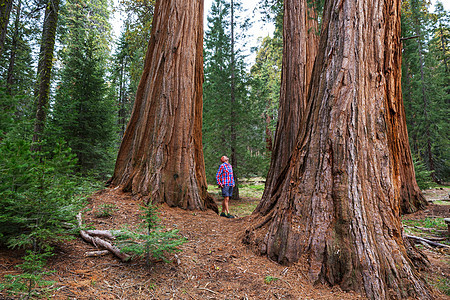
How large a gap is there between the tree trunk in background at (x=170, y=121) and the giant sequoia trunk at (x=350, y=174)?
9.06ft

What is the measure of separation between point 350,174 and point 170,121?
4.27m

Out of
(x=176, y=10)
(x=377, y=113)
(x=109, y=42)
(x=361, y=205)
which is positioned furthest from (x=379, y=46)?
(x=109, y=42)

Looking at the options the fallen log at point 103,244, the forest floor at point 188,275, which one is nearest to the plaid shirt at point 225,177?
the forest floor at point 188,275

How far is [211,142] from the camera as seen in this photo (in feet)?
41.0

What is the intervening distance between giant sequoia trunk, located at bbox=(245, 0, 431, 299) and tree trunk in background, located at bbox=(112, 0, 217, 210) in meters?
2.76

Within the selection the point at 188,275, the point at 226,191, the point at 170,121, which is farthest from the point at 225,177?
the point at 188,275

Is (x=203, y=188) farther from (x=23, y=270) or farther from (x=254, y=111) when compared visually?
(x=254, y=111)

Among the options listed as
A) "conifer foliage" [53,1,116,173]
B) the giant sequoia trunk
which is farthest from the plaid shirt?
"conifer foliage" [53,1,116,173]

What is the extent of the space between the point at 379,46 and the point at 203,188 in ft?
15.3

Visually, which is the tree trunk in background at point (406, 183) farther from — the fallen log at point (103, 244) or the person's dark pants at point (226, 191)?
the fallen log at point (103, 244)

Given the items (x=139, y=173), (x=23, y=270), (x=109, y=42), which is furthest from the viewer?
(x=109, y=42)

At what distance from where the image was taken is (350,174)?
274cm

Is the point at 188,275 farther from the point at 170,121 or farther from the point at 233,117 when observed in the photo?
the point at 233,117

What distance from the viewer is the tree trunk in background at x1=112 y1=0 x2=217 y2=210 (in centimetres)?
545
